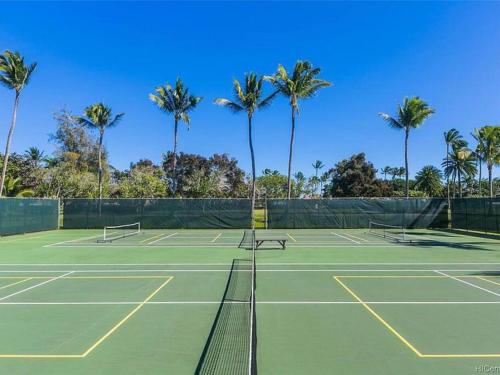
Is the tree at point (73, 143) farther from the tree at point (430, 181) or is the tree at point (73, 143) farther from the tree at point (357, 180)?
the tree at point (430, 181)

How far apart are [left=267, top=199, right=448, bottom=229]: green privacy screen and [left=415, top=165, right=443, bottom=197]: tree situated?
55654 millimetres

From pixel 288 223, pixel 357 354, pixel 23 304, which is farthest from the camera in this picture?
pixel 288 223

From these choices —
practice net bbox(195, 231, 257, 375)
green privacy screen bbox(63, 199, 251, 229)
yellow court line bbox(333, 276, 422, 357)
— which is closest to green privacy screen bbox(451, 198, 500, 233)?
green privacy screen bbox(63, 199, 251, 229)

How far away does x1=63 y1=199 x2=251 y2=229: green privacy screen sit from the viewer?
1184 inches

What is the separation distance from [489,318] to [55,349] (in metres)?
8.07

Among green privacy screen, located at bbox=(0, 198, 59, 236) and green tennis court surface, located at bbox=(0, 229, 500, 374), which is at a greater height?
green privacy screen, located at bbox=(0, 198, 59, 236)

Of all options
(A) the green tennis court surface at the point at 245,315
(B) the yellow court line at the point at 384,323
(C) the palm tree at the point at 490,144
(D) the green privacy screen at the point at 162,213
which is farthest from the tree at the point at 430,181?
(B) the yellow court line at the point at 384,323

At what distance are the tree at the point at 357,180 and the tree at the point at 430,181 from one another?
22.2 meters

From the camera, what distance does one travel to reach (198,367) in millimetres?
5199

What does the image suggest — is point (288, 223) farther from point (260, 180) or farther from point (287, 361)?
point (260, 180)

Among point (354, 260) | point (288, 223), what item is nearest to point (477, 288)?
point (354, 260)

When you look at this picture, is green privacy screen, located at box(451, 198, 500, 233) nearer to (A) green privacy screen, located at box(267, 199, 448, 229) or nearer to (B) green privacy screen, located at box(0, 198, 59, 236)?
(A) green privacy screen, located at box(267, 199, 448, 229)

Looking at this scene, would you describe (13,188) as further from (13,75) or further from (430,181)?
(430,181)

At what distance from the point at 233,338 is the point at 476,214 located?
2667 centimetres
